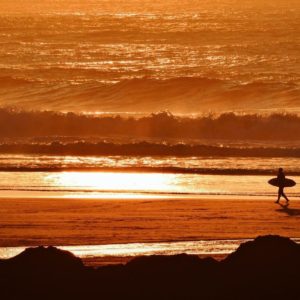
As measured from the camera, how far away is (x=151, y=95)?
41219 mm

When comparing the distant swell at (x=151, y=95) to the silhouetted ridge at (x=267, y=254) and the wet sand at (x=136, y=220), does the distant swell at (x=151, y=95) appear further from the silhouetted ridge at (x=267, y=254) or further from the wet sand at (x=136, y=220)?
the silhouetted ridge at (x=267, y=254)

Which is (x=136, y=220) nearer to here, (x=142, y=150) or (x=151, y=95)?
(x=142, y=150)

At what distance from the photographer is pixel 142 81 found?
43594 mm

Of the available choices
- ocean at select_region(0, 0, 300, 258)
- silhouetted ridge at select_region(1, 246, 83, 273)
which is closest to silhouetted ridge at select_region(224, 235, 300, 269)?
silhouetted ridge at select_region(1, 246, 83, 273)

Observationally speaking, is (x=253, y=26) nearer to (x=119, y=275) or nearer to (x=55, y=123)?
(x=55, y=123)

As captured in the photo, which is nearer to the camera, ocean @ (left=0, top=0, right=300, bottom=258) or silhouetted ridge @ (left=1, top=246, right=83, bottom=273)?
silhouetted ridge @ (left=1, top=246, right=83, bottom=273)

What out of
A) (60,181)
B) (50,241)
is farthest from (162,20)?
(50,241)

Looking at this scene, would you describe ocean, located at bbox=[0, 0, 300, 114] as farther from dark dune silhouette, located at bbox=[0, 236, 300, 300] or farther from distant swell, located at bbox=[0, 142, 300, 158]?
dark dune silhouette, located at bbox=[0, 236, 300, 300]

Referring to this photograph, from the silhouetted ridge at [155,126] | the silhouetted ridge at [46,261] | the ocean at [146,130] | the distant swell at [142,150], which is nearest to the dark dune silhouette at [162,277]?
the silhouetted ridge at [46,261]

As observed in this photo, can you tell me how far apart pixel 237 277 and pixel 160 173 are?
12.2m

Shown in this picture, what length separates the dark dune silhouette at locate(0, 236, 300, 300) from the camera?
31.9 feet

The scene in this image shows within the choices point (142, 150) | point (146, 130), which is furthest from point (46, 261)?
point (146, 130)

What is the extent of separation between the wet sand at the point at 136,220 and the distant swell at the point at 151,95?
1929 cm

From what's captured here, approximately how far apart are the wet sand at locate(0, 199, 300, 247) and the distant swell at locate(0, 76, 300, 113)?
63.3 feet
